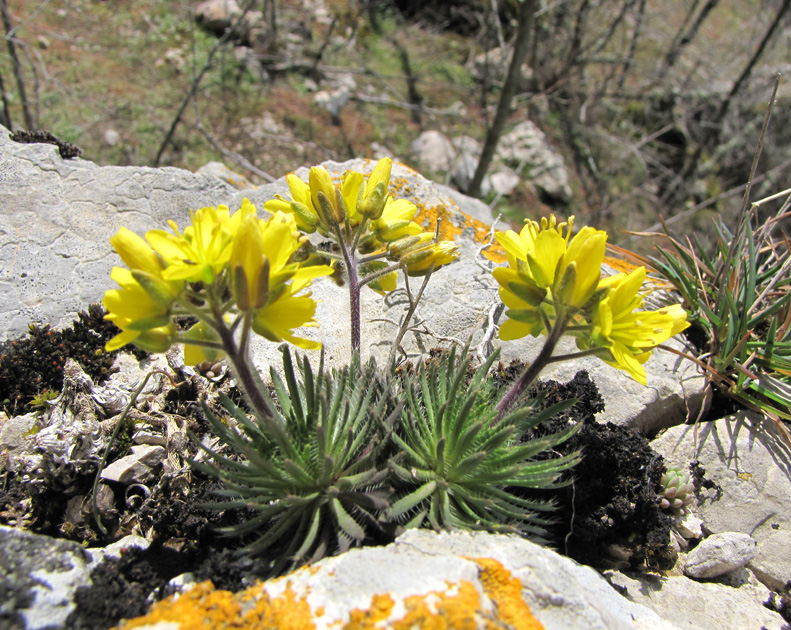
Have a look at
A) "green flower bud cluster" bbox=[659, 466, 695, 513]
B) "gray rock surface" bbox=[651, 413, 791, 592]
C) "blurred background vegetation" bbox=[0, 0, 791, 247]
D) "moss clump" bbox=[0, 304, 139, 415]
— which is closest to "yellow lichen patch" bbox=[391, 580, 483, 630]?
"green flower bud cluster" bbox=[659, 466, 695, 513]

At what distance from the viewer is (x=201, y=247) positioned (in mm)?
1705

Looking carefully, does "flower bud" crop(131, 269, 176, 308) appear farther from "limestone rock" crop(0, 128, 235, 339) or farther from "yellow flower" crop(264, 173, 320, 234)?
"limestone rock" crop(0, 128, 235, 339)

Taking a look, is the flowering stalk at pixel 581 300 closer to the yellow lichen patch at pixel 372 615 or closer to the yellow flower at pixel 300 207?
the yellow flower at pixel 300 207

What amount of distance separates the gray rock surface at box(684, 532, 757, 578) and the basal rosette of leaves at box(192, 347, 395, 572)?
160 cm

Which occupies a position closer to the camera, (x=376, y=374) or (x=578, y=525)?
(x=578, y=525)

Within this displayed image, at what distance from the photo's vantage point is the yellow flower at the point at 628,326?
1.90 metres

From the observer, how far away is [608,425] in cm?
275

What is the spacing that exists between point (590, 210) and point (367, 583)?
306 inches

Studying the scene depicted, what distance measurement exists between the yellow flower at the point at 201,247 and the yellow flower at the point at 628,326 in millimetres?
1227

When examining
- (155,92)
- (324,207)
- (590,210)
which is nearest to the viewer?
(324,207)

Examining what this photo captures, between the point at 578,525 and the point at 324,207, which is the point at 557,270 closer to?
the point at 324,207

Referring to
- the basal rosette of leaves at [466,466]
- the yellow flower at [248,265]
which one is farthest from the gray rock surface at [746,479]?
the yellow flower at [248,265]

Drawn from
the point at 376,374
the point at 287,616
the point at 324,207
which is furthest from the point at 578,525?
the point at 324,207

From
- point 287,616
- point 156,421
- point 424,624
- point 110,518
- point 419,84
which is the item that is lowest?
point 110,518
